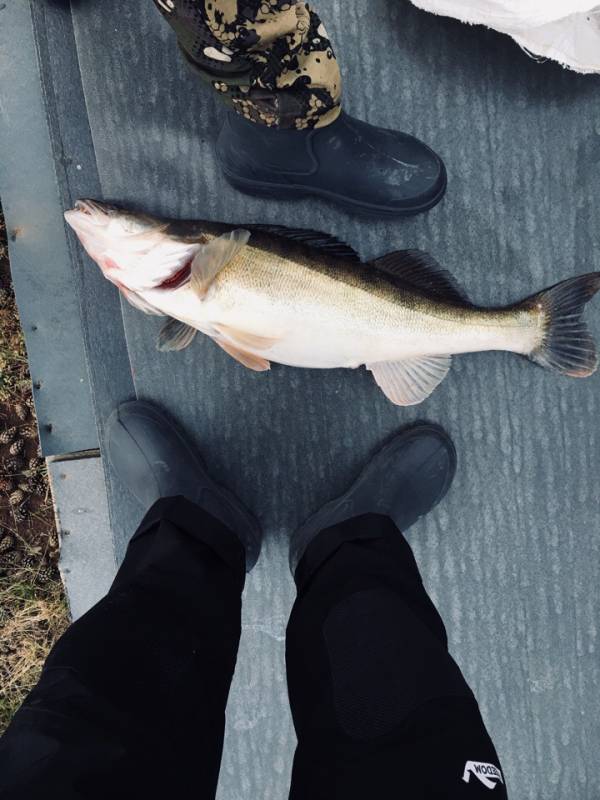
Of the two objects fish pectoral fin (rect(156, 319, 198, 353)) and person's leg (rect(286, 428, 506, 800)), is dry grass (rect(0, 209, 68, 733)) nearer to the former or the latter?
fish pectoral fin (rect(156, 319, 198, 353))

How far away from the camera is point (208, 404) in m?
1.45

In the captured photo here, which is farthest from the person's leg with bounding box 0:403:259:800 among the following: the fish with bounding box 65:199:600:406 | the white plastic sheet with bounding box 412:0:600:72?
the white plastic sheet with bounding box 412:0:600:72

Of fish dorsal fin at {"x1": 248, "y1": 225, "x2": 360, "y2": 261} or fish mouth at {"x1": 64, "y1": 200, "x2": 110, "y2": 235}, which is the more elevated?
fish mouth at {"x1": 64, "y1": 200, "x2": 110, "y2": 235}

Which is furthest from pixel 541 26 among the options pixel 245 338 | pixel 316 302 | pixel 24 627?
pixel 24 627

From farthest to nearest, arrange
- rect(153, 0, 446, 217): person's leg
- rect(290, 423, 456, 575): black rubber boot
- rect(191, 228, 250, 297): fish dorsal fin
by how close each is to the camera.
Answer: rect(290, 423, 456, 575): black rubber boot → rect(191, 228, 250, 297): fish dorsal fin → rect(153, 0, 446, 217): person's leg

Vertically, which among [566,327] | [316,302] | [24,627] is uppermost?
[316,302]

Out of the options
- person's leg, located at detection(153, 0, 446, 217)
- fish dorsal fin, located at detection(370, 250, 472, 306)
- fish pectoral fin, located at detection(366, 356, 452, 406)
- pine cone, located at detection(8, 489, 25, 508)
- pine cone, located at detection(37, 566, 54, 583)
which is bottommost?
pine cone, located at detection(37, 566, 54, 583)

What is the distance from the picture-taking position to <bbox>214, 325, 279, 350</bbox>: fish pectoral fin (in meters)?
1.21

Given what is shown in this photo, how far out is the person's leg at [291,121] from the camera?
88 cm

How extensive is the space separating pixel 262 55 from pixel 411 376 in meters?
0.69

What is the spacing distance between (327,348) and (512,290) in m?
0.48

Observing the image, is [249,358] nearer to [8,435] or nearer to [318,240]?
[318,240]

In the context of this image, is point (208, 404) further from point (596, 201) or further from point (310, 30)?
point (596, 201)

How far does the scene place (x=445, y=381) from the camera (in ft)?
4.72
